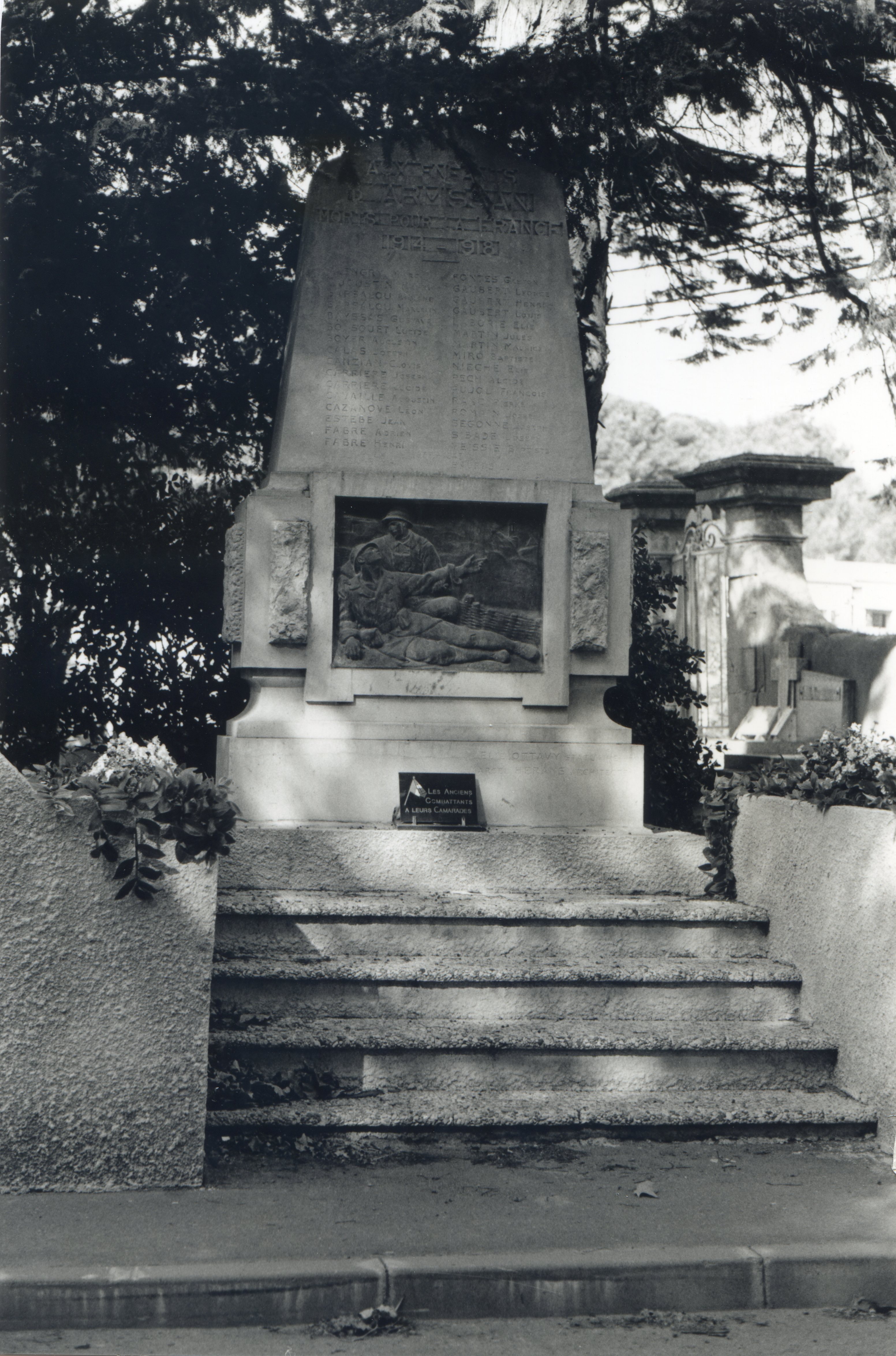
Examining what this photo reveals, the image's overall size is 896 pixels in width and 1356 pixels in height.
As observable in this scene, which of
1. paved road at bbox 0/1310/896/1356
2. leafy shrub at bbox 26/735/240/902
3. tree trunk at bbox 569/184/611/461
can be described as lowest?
paved road at bbox 0/1310/896/1356

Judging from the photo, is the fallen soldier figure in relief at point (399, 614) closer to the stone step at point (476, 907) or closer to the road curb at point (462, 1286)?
the stone step at point (476, 907)

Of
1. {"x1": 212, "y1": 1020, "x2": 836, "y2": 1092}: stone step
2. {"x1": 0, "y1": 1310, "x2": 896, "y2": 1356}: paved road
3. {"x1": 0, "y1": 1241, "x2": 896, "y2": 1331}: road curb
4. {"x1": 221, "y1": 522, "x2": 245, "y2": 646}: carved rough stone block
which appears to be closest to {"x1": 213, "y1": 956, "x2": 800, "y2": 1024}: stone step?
{"x1": 212, "y1": 1020, "x2": 836, "y2": 1092}: stone step

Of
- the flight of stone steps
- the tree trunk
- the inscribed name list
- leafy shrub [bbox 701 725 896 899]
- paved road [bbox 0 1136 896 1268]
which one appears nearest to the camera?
paved road [bbox 0 1136 896 1268]

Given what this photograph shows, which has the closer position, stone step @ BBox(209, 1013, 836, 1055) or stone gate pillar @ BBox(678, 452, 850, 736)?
stone step @ BBox(209, 1013, 836, 1055)

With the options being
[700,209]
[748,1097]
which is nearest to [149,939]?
[748,1097]

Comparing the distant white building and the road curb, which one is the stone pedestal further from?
the distant white building

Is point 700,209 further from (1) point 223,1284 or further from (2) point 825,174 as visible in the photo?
(1) point 223,1284

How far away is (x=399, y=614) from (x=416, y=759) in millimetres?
860

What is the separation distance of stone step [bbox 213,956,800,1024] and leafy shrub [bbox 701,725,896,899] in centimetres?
82

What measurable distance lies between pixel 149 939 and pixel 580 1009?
2.15 m

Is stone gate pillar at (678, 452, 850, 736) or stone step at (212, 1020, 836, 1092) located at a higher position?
stone gate pillar at (678, 452, 850, 736)

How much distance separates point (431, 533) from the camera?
873 centimetres

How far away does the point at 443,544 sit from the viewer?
874cm

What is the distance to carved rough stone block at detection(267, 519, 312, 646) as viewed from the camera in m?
8.41
